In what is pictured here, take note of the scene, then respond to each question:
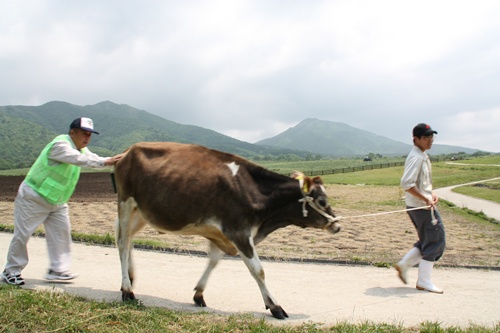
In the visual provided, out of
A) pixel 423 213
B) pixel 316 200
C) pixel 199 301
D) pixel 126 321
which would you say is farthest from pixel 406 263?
pixel 126 321

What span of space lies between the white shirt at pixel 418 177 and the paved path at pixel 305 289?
1585 mm

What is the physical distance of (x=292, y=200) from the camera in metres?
6.60

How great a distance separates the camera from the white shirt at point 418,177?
7570 mm

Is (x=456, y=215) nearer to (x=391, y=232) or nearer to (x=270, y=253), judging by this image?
(x=391, y=232)

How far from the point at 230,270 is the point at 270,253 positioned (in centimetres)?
144

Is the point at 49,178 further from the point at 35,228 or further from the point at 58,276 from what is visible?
the point at 58,276

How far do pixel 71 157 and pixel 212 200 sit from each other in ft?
8.46

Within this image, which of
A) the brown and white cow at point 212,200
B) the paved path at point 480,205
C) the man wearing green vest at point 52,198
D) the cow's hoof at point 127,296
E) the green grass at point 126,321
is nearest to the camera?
the green grass at point 126,321

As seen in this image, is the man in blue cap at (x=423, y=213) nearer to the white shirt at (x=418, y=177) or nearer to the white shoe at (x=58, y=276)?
the white shirt at (x=418, y=177)

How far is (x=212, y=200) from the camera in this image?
617 centimetres

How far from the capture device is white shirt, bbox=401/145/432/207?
757 centimetres

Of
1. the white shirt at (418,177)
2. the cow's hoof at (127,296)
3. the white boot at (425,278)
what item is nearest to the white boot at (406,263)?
the white boot at (425,278)

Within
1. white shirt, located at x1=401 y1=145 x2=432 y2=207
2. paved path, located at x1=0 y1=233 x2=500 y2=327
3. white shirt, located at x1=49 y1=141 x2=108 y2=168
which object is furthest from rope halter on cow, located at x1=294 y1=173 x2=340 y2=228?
white shirt, located at x1=49 y1=141 x2=108 y2=168

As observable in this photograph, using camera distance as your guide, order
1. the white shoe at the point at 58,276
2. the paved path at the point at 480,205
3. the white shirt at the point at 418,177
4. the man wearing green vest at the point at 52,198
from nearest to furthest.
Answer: the man wearing green vest at the point at 52,198, the white shoe at the point at 58,276, the white shirt at the point at 418,177, the paved path at the point at 480,205
